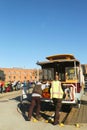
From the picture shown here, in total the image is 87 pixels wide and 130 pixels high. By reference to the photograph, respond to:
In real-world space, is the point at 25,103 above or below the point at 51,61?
below

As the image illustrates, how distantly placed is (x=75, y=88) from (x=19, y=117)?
3.64 m

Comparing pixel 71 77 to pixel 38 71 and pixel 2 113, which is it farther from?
pixel 2 113

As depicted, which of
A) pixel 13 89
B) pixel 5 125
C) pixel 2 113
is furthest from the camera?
pixel 13 89

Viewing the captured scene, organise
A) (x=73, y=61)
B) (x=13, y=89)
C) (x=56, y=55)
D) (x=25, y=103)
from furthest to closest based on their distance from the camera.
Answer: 1. (x=13, y=89)
2. (x=25, y=103)
3. (x=56, y=55)
4. (x=73, y=61)

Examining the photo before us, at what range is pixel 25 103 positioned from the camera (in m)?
18.6

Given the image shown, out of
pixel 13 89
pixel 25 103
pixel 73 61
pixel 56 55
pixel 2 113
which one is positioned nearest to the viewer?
pixel 2 113

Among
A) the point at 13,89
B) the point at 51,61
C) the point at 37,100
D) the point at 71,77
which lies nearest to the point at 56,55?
the point at 51,61

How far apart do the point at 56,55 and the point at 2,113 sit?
187 inches

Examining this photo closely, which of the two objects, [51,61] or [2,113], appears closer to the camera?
[2,113]

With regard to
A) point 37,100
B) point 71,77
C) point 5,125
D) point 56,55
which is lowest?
point 5,125

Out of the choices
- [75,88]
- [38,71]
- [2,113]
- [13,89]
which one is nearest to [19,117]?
[2,113]

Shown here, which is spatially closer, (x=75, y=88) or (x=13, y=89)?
(x=75, y=88)

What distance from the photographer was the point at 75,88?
1570 centimetres

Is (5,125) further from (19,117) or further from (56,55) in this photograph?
(56,55)
